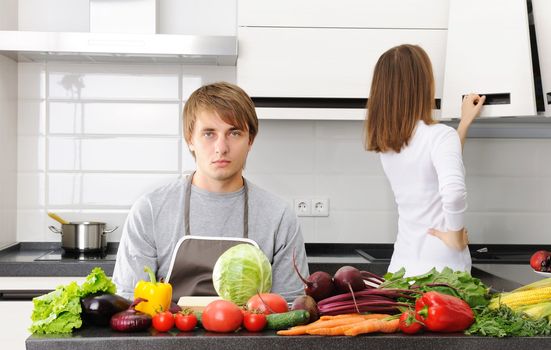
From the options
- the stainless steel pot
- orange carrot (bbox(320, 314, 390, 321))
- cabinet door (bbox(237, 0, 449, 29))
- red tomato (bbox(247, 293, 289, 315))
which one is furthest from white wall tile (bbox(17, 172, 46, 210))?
orange carrot (bbox(320, 314, 390, 321))

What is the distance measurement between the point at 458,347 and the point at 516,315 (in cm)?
16

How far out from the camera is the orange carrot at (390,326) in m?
1.43

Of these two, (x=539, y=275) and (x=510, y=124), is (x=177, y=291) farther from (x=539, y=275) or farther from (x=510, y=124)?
(x=510, y=124)

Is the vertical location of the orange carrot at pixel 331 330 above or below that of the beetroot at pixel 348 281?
below

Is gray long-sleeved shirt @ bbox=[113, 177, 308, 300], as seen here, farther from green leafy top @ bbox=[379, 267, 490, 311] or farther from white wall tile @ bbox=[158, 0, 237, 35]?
white wall tile @ bbox=[158, 0, 237, 35]

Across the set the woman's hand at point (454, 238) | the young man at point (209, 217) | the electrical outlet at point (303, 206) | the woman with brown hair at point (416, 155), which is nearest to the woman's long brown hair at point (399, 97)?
the woman with brown hair at point (416, 155)

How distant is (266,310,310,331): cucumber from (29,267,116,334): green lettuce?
355mm

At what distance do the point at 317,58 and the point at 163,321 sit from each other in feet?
6.31

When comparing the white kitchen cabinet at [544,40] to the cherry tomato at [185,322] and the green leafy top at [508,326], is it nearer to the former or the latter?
the green leafy top at [508,326]

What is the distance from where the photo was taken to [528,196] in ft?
11.8

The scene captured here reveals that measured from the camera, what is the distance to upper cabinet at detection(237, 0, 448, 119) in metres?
3.12

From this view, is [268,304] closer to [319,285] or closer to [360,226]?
[319,285]

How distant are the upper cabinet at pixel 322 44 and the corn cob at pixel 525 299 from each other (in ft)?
5.49

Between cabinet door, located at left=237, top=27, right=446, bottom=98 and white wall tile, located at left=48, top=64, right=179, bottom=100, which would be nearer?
cabinet door, located at left=237, top=27, right=446, bottom=98
